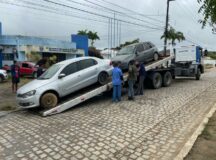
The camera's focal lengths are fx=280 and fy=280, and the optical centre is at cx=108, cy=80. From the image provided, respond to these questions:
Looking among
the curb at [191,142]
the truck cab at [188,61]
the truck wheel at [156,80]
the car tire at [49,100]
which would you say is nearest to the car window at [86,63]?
the car tire at [49,100]

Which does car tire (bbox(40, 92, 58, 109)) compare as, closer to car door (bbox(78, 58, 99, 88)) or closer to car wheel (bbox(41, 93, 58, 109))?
car wheel (bbox(41, 93, 58, 109))

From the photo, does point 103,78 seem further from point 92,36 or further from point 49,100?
point 92,36

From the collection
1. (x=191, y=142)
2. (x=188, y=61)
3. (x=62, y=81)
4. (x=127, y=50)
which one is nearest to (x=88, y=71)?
(x=62, y=81)

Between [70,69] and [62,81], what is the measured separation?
2.40 feet

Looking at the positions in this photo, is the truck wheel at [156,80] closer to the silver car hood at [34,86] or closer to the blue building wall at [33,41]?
the silver car hood at [34,86]

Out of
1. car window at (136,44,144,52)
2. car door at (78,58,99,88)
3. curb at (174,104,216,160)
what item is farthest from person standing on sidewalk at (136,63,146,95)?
curb at (174,104,216,160)

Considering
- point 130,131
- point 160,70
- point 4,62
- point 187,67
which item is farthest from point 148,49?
point 4,62

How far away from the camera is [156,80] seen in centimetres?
1617

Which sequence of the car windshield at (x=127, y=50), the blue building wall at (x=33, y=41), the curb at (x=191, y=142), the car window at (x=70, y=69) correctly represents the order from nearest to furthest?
1. the curb at (x=191, y=142)
2. the car window at (x=70, y=69)
3. the car windshield at (x=127, y=50)
4. the blue building wall at (x=33, y=41)

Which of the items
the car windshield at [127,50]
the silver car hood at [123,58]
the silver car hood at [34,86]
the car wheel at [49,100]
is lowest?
the car wheel at [49,100]

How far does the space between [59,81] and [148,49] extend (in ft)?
22.5

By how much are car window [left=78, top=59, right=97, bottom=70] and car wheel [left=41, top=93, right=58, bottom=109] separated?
5.87 ft

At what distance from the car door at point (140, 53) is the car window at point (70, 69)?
4337 mm

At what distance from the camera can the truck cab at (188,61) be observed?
21.0 metres
